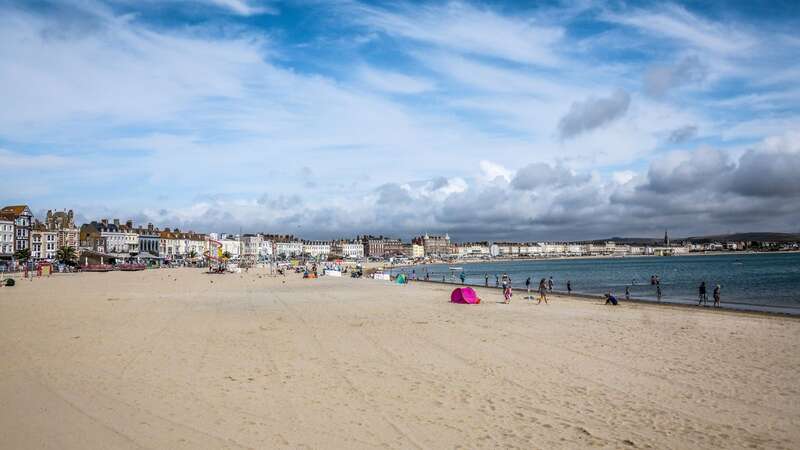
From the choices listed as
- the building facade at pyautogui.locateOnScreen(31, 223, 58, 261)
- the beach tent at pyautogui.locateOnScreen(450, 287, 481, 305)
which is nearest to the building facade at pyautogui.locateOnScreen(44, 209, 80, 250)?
the building facade at pyautogui.locateOnScreen(31, 223, 58, 261)

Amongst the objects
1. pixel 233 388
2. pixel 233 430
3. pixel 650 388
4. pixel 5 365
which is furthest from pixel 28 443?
pixel 650 388

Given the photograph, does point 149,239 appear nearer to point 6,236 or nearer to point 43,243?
point 43,243

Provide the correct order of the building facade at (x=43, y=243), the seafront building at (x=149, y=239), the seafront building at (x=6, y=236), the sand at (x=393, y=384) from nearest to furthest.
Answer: the sand at (x=393, y=384) < the seafront building at (x=6, y=236) < the building facade at (x=43, y=243) < the seafront building at (x=149, y=239)

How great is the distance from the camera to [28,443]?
655cm

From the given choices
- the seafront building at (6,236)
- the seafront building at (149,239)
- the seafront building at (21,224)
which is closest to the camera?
the seafront building at (6,236)

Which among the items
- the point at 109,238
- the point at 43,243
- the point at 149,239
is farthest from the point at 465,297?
the point at 149,239

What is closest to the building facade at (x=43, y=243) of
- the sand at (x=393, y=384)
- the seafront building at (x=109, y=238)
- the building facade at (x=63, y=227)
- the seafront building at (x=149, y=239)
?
the building facade at (x=63, y=227)

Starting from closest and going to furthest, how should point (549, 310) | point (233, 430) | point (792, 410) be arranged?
1. point (233, 430)
2. point (792, 410)
3. point (549, 310)

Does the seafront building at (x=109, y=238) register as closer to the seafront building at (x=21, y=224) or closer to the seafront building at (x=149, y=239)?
the seafront building at (x=149, y=239)

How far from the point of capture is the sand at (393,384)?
7.12 m

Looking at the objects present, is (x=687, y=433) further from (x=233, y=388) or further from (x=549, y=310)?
(x=549, y=310)

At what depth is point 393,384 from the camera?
984 cm

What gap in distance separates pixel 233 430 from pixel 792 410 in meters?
8.29

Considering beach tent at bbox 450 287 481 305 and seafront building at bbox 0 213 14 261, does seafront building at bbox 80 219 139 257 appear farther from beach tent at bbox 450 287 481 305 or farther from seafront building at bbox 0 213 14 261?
beach tent at bbox 450 287 481 305
